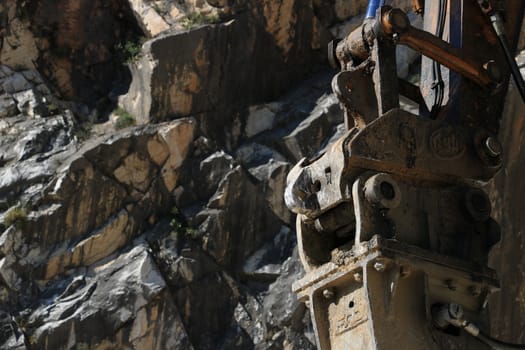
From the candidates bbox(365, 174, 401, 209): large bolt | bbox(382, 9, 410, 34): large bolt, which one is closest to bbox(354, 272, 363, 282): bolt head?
bbox(365, 174, 401, 209): large bolt

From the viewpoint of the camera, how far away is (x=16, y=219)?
61.7 ft

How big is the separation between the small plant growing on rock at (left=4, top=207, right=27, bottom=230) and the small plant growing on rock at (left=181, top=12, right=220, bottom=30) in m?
4.88

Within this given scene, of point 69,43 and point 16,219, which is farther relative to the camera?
point 69,43

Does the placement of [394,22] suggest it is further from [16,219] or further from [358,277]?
[16,219]

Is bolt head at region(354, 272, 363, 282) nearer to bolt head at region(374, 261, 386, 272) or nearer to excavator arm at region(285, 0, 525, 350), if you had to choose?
excavator arm at region(285, 0, 525, 350)

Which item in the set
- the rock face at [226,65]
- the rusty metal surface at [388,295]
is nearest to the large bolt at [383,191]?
the rusty metal surface at [388,295]

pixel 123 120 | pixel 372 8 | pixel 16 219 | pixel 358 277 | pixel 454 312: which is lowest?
pixel 16 219

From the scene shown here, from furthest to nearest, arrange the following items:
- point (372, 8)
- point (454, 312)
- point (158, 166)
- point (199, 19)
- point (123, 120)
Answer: point (199, 19) < point (123, 120) < point (158, 166) < point (372, 8) < point (454, 312)

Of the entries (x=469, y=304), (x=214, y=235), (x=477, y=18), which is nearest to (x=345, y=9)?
(x=214, y=235)

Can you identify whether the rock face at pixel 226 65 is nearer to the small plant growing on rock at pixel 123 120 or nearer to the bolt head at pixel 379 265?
the small plant growing on rock at pixel 123 120

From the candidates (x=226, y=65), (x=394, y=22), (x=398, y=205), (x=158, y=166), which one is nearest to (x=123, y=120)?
(x=158, y=166)

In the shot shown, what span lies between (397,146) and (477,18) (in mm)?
1687

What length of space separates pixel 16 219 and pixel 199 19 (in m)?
5.29

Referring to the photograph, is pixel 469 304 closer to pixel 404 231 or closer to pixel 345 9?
pixel 404 231
